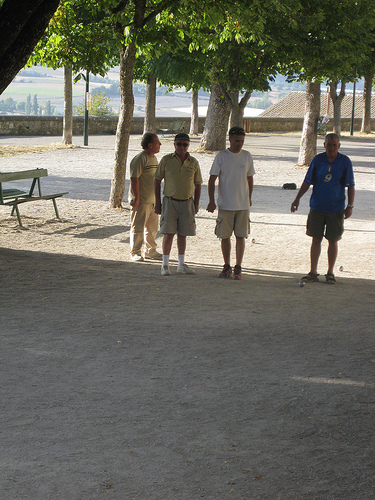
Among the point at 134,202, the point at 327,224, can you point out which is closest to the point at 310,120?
the point at 134,202

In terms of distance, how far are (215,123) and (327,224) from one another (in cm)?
Result: 2011

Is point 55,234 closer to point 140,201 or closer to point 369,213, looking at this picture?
point 140,201

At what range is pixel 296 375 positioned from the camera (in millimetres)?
4941

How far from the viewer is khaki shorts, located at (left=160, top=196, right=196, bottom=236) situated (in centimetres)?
843

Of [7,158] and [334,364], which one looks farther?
[7,158]

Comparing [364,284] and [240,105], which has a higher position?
[240,105]

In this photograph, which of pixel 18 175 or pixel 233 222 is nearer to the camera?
pixel 233 222

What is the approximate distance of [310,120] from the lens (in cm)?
2208

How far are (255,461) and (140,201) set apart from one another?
598 cm

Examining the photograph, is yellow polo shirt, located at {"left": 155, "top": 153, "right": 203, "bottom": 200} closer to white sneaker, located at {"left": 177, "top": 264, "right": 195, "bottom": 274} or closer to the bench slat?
white sneaker, located at {"left": 177, "top": 264, "right": 195, "bottom": 274}

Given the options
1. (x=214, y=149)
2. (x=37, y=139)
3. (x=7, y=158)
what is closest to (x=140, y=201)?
(x=7, y=158)

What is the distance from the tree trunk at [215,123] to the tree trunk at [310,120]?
5.55m


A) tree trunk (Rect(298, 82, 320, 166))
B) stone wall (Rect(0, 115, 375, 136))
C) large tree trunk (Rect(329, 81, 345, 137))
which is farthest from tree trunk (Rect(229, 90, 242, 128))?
stone wall (Rect(0, 115, 375, 136))

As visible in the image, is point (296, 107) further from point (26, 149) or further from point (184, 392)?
point (184, 392)
